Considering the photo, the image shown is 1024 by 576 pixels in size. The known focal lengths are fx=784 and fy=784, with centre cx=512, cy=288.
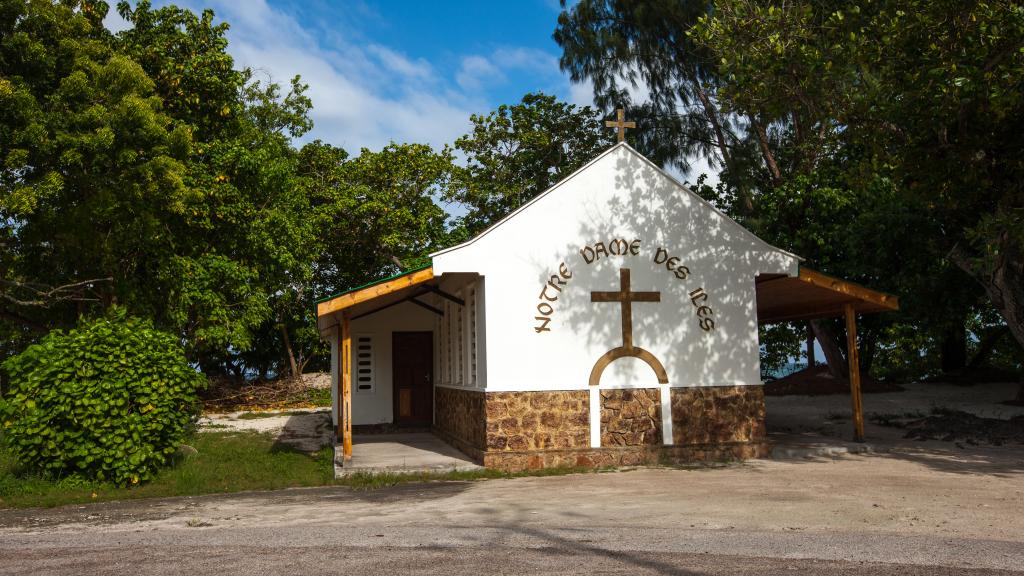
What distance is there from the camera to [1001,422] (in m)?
15.8

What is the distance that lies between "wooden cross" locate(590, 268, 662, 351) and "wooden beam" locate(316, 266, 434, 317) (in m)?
2.71

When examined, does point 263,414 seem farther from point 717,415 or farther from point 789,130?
point 789,130

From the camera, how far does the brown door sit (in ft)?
58.2

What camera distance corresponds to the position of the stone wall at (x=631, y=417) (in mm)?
12203

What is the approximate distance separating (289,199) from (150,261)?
4868 millimetres

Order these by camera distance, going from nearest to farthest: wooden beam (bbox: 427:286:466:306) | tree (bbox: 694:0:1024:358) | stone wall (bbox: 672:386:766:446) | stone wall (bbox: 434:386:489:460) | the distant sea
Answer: tree (bbox: 694:0:1024:358) → stone wall (bbox: 434:386:489:460) → stone wall (bbox: 672:386:766:446) → wooden beam (bbox: 427:286:466:306) → the distant sea

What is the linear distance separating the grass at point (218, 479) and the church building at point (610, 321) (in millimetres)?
769

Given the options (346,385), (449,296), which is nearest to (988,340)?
(449,296)

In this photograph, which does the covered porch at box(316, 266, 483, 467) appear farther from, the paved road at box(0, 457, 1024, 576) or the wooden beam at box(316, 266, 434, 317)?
the paved road at box(0, 457, 1024, 576)

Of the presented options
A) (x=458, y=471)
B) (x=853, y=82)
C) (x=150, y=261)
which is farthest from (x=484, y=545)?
(x=150, y=261)

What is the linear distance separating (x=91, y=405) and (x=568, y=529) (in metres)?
7.22

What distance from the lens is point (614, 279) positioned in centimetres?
1253

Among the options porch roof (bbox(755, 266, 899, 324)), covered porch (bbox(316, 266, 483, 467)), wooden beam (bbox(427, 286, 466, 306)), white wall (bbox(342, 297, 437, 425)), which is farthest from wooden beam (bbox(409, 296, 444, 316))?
porch roof (bbox(755, 266, 899, 324))

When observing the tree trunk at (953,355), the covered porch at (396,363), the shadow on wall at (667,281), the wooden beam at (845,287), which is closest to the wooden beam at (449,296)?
the covered porch at (396,363)
